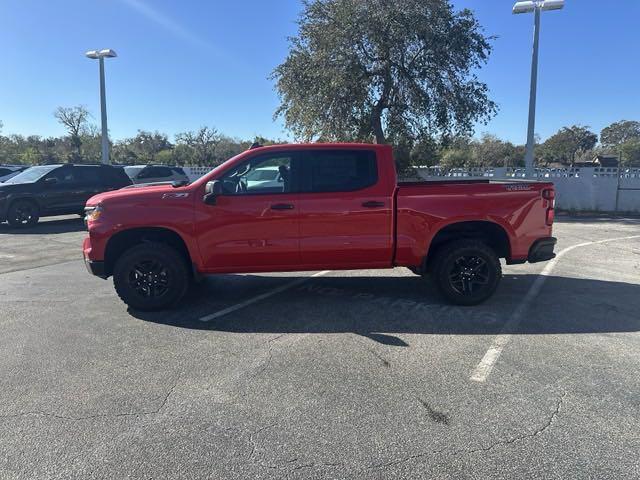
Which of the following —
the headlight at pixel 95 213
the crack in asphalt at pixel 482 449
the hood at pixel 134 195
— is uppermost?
the hood at pixel 134 195

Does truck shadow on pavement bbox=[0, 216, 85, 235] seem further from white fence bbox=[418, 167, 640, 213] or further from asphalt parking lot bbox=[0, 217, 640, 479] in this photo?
white fence bbox=[418, 167, 640, 213]

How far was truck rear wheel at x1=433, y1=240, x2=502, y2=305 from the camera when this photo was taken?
571 centimetres

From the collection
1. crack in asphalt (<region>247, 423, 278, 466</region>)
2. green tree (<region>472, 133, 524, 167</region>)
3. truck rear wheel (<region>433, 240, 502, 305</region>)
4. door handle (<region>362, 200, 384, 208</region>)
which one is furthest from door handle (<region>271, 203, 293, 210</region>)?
green tree (<region>472, 133, 524, 167</region>)

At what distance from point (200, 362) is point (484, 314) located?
3295mm

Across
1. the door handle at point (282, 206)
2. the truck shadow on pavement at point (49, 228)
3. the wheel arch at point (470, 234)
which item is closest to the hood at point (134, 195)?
the door handle at point (282, 206)

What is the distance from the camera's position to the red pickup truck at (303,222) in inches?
215

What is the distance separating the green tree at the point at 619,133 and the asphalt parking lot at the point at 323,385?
95563 millimetres

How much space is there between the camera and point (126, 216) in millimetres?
5414

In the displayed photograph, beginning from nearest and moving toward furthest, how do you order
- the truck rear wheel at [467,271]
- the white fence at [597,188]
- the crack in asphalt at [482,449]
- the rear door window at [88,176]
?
the crack in asphalt at [482,449] < the truck rear wheel at [467,271] < the rear door window at [88,176] < the white fence at [597,188]

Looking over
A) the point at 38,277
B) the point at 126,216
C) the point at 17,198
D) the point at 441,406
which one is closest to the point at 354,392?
the point at 441,406

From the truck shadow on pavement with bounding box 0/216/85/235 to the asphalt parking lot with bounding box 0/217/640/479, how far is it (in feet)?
23.5

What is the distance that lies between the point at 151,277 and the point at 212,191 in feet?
4.29

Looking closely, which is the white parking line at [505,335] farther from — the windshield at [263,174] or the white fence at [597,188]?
the white fence at [597,188]

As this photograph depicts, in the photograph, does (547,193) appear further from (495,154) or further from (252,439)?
(495,154)
